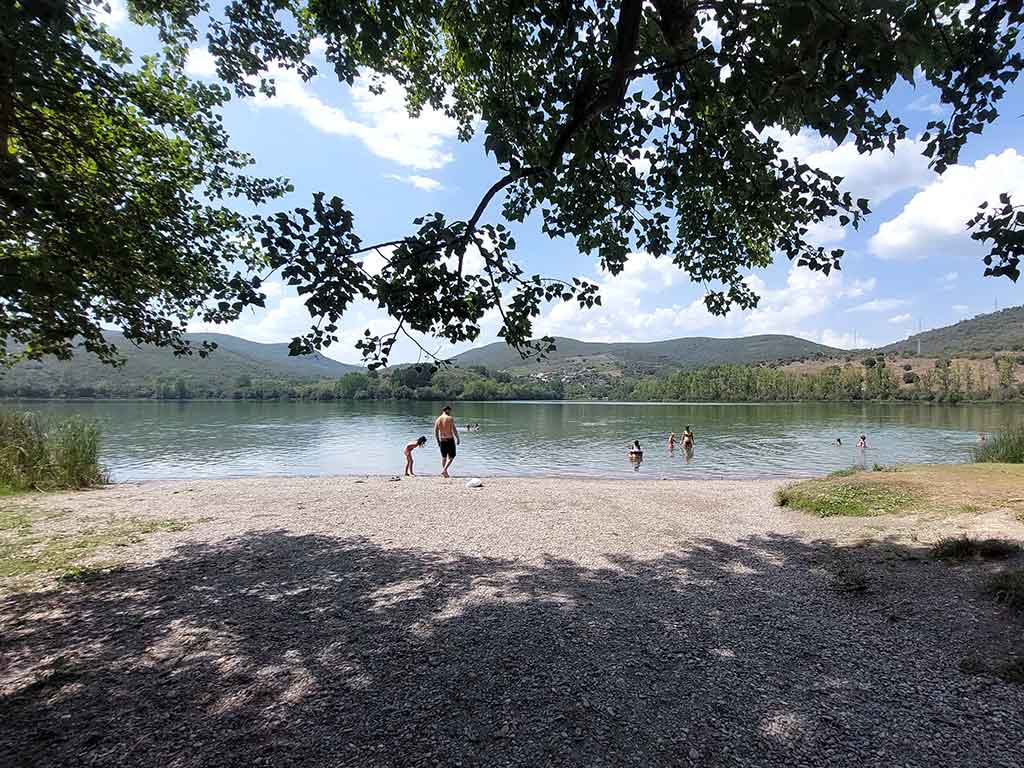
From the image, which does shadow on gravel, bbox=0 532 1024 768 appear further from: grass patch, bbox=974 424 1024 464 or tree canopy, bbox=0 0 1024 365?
grass patch, bbox=974 424 1024 464

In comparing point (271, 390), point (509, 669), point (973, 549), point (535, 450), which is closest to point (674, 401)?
point (535, 450)

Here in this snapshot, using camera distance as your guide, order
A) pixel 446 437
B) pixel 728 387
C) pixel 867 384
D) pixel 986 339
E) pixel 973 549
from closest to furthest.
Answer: pixel 973 549, pixel 446 437, pixel 867 384, pixel 728 387, pixel 986 339

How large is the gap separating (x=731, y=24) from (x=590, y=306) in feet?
10.2

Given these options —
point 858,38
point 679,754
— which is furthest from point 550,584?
point 858,38

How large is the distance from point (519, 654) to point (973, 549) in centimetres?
603

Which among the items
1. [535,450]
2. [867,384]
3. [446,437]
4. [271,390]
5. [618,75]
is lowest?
[535,450]

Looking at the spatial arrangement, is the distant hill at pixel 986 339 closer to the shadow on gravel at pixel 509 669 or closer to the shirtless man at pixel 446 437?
the shirtless man at pixel 446 437

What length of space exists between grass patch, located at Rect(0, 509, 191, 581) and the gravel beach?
1.29 ft

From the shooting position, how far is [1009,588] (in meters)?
4.75

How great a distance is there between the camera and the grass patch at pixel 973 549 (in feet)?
19.3

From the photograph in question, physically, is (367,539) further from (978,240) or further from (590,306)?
(978,240)

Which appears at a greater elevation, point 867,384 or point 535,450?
point 867,384

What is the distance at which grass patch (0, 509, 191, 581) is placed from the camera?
6008 mm

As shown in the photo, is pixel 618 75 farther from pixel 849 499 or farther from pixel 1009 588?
pixel 849 499
